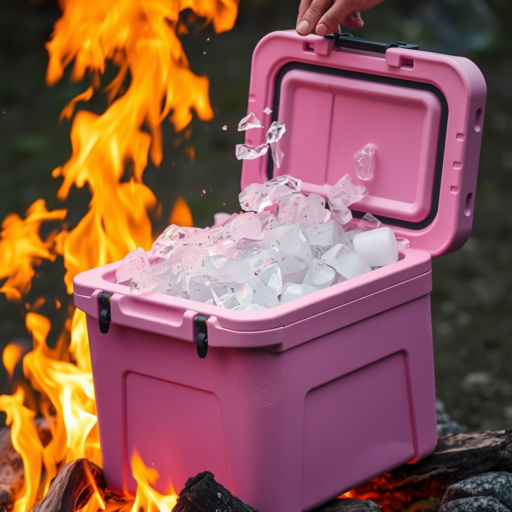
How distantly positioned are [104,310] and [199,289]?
0.19m

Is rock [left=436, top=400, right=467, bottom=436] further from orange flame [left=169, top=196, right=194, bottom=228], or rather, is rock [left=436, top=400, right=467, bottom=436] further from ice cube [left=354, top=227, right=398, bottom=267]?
orange flame [left=169, top=196, right=194, bottom=228]

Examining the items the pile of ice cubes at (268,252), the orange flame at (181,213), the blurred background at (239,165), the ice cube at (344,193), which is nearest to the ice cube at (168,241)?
the pile of ice cubes at (268,252)

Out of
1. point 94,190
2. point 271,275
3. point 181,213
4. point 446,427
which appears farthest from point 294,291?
point 181,213

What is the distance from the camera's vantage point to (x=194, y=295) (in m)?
1.81

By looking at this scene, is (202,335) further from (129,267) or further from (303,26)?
(303,26)

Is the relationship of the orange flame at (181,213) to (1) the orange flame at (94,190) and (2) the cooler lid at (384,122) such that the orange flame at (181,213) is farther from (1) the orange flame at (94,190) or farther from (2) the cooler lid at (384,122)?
(2) the cooler lid at (384,122)

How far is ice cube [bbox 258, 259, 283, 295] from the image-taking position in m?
1.79

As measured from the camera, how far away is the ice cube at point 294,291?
177cm

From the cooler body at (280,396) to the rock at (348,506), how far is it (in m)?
0.05

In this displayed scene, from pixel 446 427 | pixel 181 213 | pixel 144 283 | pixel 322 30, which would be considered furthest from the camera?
pixel 181 213

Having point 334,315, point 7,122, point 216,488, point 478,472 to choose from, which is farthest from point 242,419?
point 7,122

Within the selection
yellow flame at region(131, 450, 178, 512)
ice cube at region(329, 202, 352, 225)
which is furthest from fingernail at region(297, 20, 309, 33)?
yellow flame at region(131, 450, 178, 512)

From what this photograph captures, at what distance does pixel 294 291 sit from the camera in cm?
178

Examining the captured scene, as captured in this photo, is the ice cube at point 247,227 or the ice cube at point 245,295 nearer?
the ice cube at point 245,295
